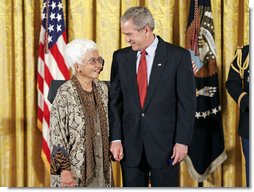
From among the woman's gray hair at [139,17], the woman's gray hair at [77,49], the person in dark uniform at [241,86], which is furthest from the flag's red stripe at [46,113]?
the person in dark uniform at [241,86]

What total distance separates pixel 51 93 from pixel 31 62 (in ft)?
0.77

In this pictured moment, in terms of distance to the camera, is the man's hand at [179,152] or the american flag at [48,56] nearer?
the man's hand at [179,152]

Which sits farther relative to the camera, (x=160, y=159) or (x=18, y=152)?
(x=18, y=152)

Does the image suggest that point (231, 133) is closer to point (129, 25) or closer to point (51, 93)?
point (129, 25)

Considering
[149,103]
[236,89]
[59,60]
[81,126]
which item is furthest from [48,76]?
[236,89]

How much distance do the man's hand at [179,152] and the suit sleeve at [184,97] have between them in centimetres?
3

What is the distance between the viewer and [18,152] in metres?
2.75

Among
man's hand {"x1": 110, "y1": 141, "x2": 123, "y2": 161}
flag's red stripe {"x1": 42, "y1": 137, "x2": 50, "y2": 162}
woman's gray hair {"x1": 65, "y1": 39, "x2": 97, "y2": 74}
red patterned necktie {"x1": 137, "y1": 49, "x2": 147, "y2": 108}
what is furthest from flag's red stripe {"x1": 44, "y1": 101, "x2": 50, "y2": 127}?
red patterned necktie {"x1": 137, "y1": 49, "x2": 147, "y2": 108}

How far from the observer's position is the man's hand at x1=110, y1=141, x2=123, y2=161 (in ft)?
8.73

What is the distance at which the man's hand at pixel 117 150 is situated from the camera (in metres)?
2.66

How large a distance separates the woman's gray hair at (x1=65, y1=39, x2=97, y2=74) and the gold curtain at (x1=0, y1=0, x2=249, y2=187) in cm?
4

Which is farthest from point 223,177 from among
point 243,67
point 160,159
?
point 243,67

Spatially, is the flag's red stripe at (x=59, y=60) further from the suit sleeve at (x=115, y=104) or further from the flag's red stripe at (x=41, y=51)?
the suit sleeve at (x=115, y=104)

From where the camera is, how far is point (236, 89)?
267 cm
